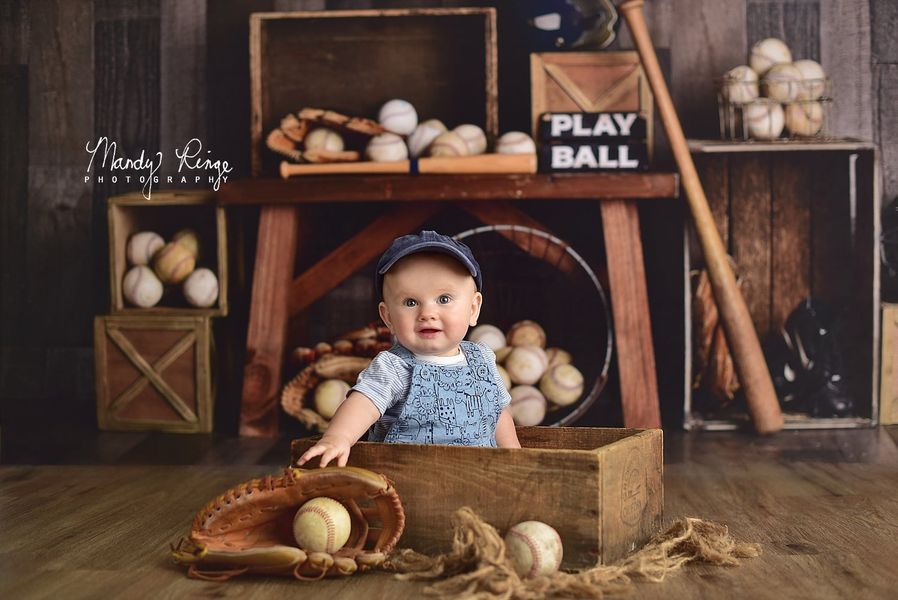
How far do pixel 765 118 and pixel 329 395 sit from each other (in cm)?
172

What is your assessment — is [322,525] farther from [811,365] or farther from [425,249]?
[811,365]

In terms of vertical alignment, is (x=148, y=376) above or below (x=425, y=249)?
below

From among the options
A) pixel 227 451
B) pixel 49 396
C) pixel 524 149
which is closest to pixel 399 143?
pixel 524 149

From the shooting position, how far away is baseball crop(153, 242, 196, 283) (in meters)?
3.85

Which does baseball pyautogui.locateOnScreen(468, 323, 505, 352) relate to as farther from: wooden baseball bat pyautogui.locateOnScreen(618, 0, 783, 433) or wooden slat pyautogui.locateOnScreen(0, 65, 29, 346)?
wooden slat pyautogui.locateOnScreen(0, 65, 29, 346)

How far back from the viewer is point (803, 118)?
3713mm

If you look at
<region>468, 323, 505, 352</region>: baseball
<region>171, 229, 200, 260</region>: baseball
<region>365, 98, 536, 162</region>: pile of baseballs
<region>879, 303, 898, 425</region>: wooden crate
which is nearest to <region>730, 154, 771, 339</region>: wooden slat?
<region>879, 303, 898, 425</region>: wooden crate

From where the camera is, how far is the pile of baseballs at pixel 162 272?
3852mm

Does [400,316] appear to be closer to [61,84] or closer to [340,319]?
[340,319]

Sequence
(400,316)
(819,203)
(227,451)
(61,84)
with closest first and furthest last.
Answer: (400,316), (227,451), (819,203), (61,84)

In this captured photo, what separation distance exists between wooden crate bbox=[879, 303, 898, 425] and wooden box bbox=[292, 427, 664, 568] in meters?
1.92

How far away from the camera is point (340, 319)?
Answer: 167 inches

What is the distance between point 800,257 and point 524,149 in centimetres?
110

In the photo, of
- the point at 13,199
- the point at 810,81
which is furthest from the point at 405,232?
the point at 13,199
